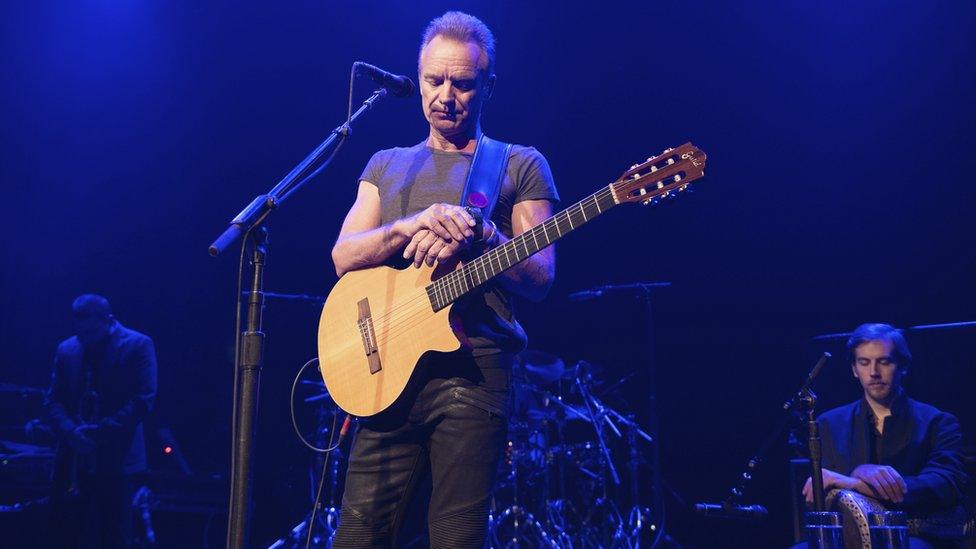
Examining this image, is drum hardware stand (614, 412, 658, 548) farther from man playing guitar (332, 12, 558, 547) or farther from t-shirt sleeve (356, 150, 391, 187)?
t-shirt sleeve (356, 150, 391, 187)

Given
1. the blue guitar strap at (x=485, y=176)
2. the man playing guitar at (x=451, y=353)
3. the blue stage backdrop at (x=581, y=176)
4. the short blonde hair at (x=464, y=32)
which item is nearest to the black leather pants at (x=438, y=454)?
the man playing guitar at (x=451, y=353)

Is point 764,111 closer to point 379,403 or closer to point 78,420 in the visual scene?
point 379,403

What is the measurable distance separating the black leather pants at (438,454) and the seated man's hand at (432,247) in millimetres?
322

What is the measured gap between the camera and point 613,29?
7.59 m

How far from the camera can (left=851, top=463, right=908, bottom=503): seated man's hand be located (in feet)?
14.3

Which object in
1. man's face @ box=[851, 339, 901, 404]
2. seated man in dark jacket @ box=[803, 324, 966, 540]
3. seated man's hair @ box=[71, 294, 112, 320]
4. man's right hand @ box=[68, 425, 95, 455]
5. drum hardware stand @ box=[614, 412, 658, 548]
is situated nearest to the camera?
seated man in dark jacket @ box=[803, 324, 966, 540]

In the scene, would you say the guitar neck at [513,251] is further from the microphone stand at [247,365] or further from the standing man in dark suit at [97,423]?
the standing man in dark suit at [97,423]

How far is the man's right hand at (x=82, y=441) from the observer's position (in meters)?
6.56

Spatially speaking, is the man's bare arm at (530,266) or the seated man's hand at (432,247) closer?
the seated man's hand at (432,247)

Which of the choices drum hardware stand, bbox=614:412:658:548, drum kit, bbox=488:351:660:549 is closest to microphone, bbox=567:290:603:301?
drum kit, bbox=488:351:660:549

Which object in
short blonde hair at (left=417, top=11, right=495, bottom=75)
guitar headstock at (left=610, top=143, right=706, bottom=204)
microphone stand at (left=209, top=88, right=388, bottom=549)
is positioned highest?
short blonde hair at (left=417, top=11, right=495, bottom=75)

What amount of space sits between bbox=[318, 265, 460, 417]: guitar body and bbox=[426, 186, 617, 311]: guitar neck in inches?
2.0

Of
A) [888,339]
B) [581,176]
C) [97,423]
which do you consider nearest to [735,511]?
[888,339]

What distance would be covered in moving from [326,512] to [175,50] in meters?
4.80
